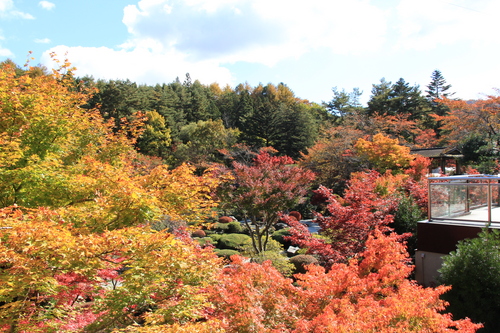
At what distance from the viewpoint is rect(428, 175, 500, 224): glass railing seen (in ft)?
24.2

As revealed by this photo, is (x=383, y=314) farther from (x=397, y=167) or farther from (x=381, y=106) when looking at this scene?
(x=381, y=106)

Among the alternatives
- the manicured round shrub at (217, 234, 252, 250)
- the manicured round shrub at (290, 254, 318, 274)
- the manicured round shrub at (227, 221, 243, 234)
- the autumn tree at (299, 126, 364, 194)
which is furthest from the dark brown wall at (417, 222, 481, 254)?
the autumn tree at (299, 126, 364, 194)

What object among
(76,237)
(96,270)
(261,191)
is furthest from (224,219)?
(76,237)

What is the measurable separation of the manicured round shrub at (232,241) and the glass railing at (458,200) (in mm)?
9074

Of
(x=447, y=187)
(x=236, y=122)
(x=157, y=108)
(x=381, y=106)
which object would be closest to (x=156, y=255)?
(x=447, y=187)

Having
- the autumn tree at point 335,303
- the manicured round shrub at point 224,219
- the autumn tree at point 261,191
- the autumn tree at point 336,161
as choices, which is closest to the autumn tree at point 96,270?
the autumn tree at point 335,303

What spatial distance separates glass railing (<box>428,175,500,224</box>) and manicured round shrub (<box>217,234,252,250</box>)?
9.07 m

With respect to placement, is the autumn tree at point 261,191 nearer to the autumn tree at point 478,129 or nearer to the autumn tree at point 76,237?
the autumn tree at point 76,237

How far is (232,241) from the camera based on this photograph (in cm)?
1548

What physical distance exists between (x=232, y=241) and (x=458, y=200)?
9999 millimetres

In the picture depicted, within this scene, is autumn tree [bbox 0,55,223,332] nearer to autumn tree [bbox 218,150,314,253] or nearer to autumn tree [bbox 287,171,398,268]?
autumn tree [bbox 287,171,398,268]

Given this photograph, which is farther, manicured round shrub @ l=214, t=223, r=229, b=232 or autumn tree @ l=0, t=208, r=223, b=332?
manicured round shrub @ l=214, t=223, r=229, b=232

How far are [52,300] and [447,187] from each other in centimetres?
796

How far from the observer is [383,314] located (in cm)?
377
